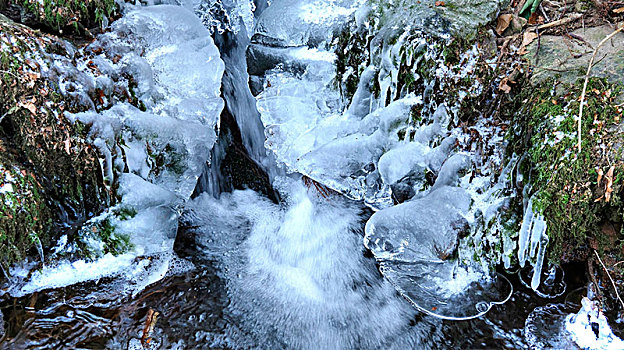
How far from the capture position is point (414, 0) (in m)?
3.61

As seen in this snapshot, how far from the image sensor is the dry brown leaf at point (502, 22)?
10.3 feet

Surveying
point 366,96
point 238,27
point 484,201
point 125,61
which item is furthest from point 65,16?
point 484,201

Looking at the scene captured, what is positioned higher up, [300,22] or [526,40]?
[300,22]

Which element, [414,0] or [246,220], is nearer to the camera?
[414,0]

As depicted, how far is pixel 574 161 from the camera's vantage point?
2.61m

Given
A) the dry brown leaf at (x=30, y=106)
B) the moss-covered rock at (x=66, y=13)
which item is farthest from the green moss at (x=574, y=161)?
the moss-covered rock at (x=66, y=13)

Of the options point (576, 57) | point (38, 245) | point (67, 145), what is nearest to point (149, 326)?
point (38, 245)

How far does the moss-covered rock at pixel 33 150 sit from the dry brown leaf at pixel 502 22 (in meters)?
3.19

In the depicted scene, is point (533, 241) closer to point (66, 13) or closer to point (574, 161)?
point (574, 161)

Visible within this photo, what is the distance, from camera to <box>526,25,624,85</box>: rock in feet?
8.96

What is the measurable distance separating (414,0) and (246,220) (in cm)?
255

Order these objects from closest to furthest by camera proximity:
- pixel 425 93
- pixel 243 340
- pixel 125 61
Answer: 1. pixel 243 340
2. pixel 425 93
3. pixel 125 61

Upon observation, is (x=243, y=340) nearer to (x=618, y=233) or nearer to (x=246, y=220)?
(x=246, y=220)

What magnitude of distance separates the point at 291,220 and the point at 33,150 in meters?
2.22
